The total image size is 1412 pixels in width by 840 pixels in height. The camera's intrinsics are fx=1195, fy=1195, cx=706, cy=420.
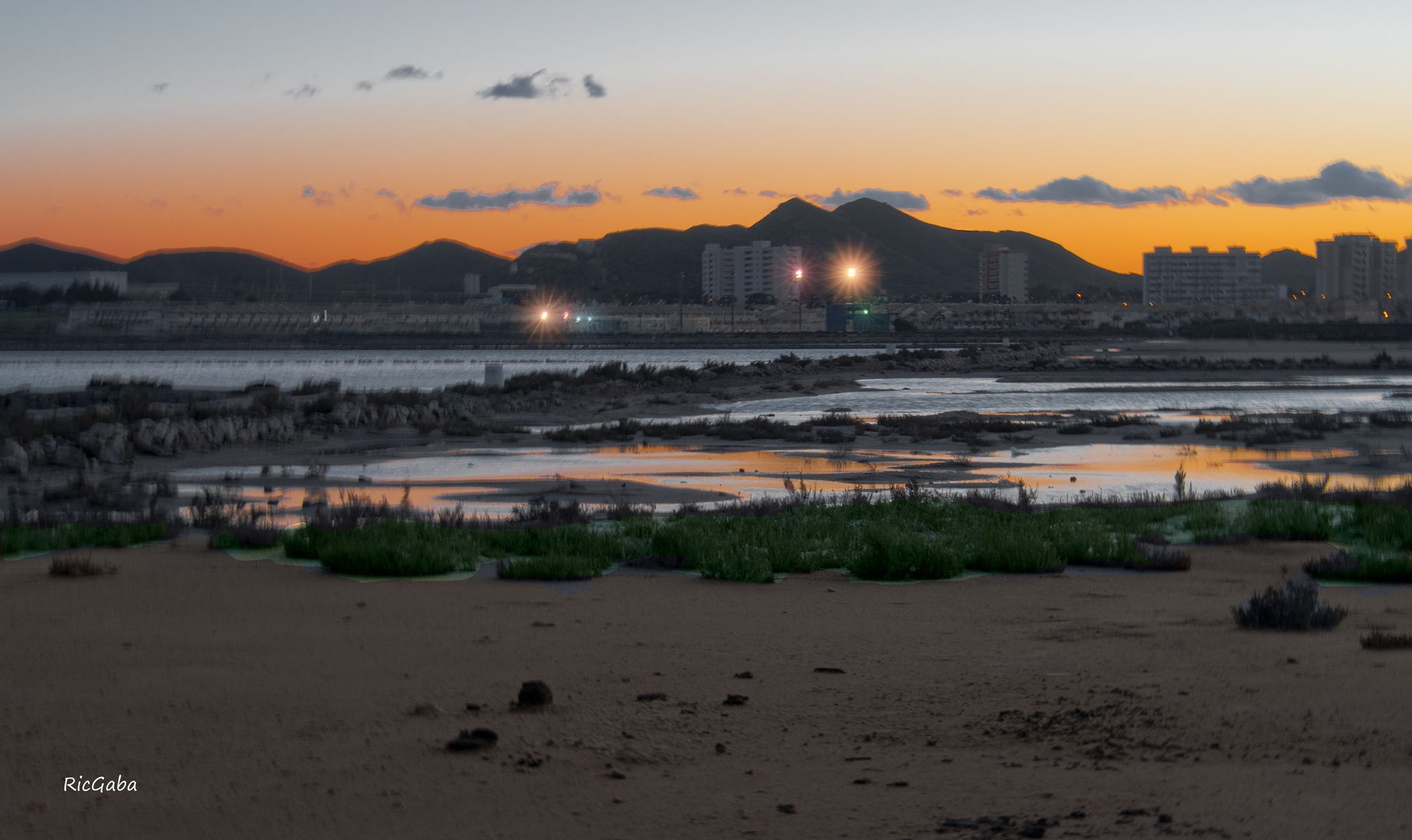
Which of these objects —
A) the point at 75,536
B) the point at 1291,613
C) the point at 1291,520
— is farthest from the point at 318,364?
the point at 1291,613

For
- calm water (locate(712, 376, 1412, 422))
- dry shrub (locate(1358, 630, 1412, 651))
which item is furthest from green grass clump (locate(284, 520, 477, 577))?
calm water (locate(712, 376, 1412, 422))

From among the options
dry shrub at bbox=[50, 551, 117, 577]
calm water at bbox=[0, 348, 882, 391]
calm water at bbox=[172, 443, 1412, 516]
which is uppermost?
calm water at bbox=[0, 348, 882, 391]

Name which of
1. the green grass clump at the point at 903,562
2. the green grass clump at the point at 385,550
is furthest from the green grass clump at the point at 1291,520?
the green grass clump at the point at 385,550

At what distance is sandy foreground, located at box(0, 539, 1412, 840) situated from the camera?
486 cm

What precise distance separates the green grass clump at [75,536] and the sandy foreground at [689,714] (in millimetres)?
1817

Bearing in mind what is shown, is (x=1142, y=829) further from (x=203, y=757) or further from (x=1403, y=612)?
(x=1403, y=612)

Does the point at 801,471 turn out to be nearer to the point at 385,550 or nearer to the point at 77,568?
the point at 385,550

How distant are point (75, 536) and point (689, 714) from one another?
8.12 m

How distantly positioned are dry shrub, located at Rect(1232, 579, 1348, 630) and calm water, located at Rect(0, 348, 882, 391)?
158 feet

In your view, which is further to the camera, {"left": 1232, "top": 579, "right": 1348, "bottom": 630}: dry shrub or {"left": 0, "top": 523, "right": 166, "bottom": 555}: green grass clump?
{"left": 0, "top": 523, "right": 166, "bottom": 555}: green grass clump

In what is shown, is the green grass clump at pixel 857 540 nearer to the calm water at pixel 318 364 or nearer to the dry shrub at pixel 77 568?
the dry shrub at pixel 77 568

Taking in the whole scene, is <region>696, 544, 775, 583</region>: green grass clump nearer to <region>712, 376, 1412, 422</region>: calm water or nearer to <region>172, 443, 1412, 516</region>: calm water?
<region>172, 443, 1412, 516</region>: calm water

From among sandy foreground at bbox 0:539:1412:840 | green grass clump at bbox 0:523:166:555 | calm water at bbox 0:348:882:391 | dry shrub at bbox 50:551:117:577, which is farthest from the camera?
calm water at bbox 0:348:882:391

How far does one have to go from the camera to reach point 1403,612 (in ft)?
28.8
